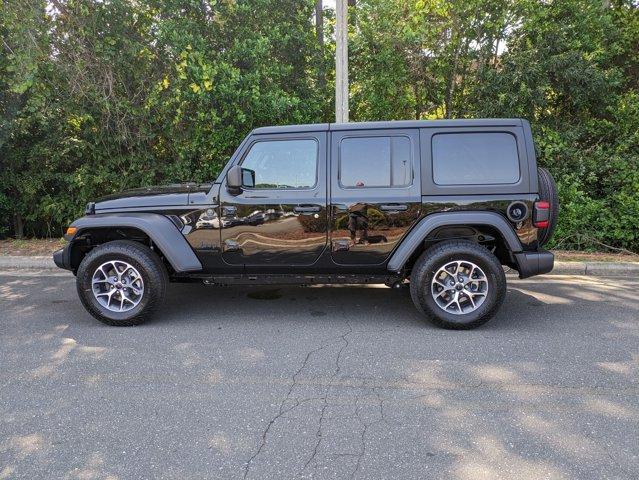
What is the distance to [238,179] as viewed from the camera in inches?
169

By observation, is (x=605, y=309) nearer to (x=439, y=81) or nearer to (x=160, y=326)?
(x=160, y=326)

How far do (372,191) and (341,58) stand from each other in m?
3.89

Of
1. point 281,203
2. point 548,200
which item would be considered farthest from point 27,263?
point 548,200

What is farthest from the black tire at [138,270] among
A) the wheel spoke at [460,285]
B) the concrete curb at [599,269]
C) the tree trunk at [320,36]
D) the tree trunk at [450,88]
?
the tree trunk at [450,88]

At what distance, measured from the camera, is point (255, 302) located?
210 inches

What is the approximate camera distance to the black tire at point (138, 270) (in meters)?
4.49

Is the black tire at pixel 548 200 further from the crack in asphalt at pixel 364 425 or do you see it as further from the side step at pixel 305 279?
the crack in asphalt at pixel 364 425

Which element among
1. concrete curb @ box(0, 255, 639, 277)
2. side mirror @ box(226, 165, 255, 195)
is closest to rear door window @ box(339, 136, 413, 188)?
side mirror @ box(226, 165, 255, 195)

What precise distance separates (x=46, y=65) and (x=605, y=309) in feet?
27.8

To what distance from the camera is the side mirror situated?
429 cm

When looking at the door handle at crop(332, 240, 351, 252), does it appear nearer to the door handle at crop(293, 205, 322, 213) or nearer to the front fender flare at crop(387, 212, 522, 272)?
the door handle at crop(293, 205, 322, 213)

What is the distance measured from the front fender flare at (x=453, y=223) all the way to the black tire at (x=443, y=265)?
173 millimetres

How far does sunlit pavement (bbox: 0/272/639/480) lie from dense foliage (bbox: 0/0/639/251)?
394 centimetres

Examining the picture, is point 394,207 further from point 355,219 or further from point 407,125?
point 407,125
